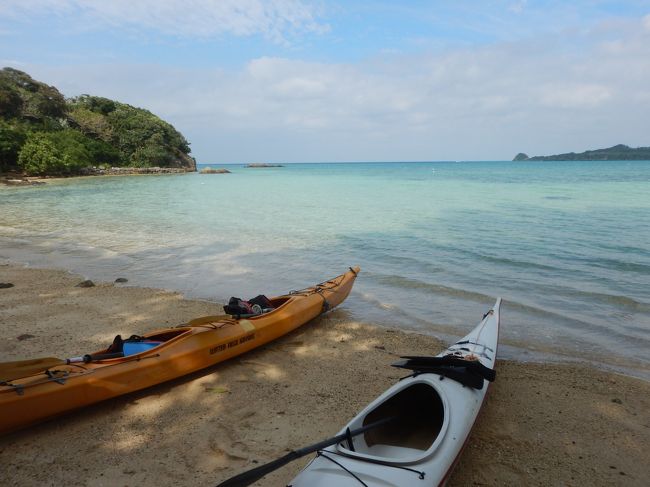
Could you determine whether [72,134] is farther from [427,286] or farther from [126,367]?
[126,367]

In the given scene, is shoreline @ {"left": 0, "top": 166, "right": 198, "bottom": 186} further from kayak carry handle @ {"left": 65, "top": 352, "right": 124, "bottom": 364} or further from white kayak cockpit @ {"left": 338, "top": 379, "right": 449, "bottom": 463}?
white kayak cockpit @ {"left": 338, "top": 379, "right": 449, "bottom": 463}

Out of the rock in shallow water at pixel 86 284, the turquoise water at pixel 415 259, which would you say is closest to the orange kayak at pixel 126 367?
the turquoise water at pixel 415 259

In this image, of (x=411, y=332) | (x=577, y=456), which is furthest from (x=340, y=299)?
(x=577, y=456)

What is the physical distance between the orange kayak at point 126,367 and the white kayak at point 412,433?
6.76 ft

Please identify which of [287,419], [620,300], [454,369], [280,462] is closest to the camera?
[280,462]

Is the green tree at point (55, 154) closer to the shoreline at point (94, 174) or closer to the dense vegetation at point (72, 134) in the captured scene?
the dense vegetation at point (72, 134)

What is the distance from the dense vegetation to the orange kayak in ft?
121

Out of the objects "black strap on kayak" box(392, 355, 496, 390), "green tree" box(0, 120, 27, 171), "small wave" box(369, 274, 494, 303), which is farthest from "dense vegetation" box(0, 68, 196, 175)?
"black strap on kayak" box(392, 355, 496, 390)

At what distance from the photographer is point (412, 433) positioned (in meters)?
3.29

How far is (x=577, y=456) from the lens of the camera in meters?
3.31

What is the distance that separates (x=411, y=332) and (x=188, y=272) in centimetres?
508

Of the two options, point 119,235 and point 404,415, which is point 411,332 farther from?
point 119,235

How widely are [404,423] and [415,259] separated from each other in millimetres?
6571

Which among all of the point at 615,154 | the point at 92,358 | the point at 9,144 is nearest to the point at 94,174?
the point at 9,144
